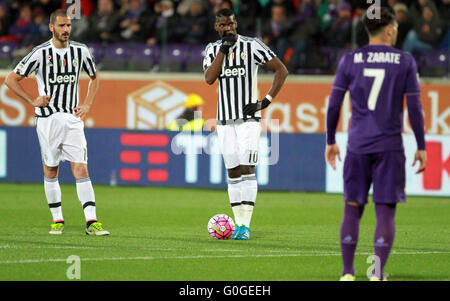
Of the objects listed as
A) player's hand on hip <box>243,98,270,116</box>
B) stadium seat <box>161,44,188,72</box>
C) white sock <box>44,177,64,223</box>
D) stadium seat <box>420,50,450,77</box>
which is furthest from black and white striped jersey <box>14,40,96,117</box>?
stadium seat <box>420,50,450,77</box>

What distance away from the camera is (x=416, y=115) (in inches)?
265

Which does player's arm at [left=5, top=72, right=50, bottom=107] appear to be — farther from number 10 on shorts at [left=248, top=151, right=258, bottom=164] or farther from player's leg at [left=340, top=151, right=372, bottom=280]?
player's leg at [left=340, top=151, right=372, bottom=280]

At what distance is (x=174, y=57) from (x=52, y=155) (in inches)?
369

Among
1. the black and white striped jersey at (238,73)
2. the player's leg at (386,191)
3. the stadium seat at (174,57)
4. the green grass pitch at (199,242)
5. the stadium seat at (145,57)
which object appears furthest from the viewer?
the stadium seat at (145,57)

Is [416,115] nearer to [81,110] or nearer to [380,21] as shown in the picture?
[380,21]

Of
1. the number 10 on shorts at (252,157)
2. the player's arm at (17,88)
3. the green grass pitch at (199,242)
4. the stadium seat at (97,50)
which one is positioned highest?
the stadium seat at (97,50)

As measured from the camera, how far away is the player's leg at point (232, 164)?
997cm

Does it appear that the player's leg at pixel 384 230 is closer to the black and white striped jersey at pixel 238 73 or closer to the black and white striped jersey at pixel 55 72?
the black and white striped jersey at pixel 238 73

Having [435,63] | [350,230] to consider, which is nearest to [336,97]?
[350,230]

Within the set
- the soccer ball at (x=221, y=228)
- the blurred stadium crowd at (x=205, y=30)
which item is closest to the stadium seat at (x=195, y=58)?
the blurred stadium crowd at (x=205, y=30)

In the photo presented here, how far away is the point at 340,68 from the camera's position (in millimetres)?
6770

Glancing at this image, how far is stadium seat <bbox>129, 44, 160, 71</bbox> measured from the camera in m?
19.4

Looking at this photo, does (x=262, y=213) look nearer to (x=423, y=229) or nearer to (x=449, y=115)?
(x=423, y=229)

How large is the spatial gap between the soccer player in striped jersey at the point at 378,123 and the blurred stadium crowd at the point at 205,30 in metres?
11.5
